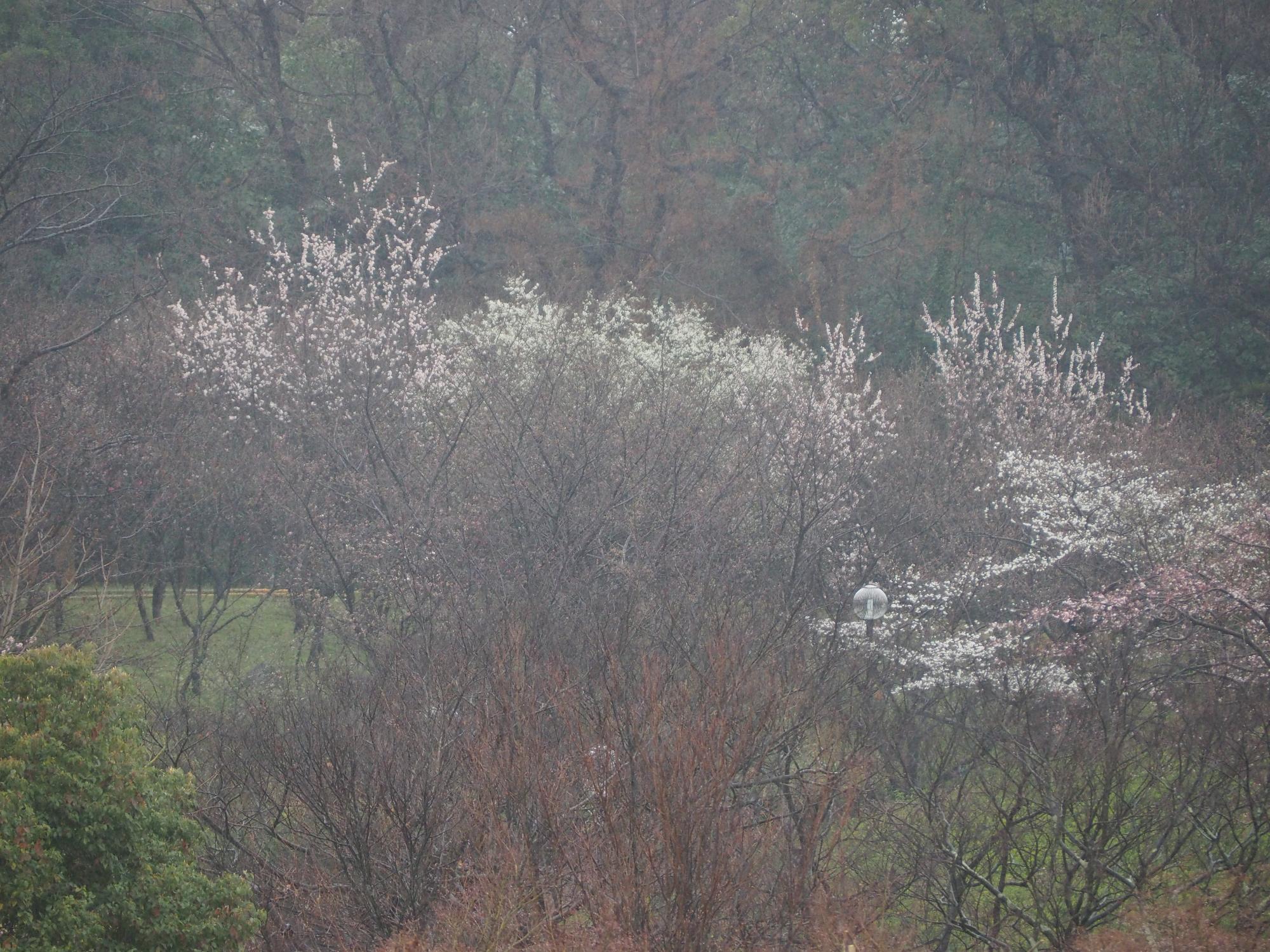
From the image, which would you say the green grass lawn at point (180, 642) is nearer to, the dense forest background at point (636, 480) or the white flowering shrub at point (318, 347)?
the dense forest background at point (636, 480)

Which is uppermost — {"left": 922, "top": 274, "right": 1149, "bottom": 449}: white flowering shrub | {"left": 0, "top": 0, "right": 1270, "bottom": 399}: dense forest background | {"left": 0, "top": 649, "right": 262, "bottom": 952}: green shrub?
{"left": 0, "top": 0, "right": 1270, "bottom": 399}: dense forest background

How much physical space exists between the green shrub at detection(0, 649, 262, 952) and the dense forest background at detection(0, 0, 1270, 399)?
18878 mm

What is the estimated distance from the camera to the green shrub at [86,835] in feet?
26.8

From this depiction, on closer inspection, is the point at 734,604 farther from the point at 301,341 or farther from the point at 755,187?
the point at 755,187

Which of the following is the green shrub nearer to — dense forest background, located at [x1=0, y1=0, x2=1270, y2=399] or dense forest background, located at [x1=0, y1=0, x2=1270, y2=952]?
dense forest background, located at [x1=0, y1=0, x2=1270, y2=952]

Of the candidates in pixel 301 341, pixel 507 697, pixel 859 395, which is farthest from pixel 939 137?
pixel 507 697

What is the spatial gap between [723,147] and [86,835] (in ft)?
95.6

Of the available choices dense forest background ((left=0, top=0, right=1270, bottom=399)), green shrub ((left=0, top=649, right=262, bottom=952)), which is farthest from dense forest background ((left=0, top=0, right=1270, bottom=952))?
dense forest background ((left=0, top=0, right=1270, bottom=399))

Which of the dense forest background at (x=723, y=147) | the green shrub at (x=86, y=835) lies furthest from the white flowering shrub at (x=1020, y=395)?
the green shrub at (x=86, y=835)

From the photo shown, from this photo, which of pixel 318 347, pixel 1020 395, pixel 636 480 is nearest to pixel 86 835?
pixel 636 480

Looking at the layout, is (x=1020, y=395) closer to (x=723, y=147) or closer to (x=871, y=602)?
(x=871, y=602)

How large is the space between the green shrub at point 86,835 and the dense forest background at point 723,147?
61.9 feet

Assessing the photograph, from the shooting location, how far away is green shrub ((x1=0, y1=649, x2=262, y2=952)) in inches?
321

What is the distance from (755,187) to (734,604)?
21.5 meters
